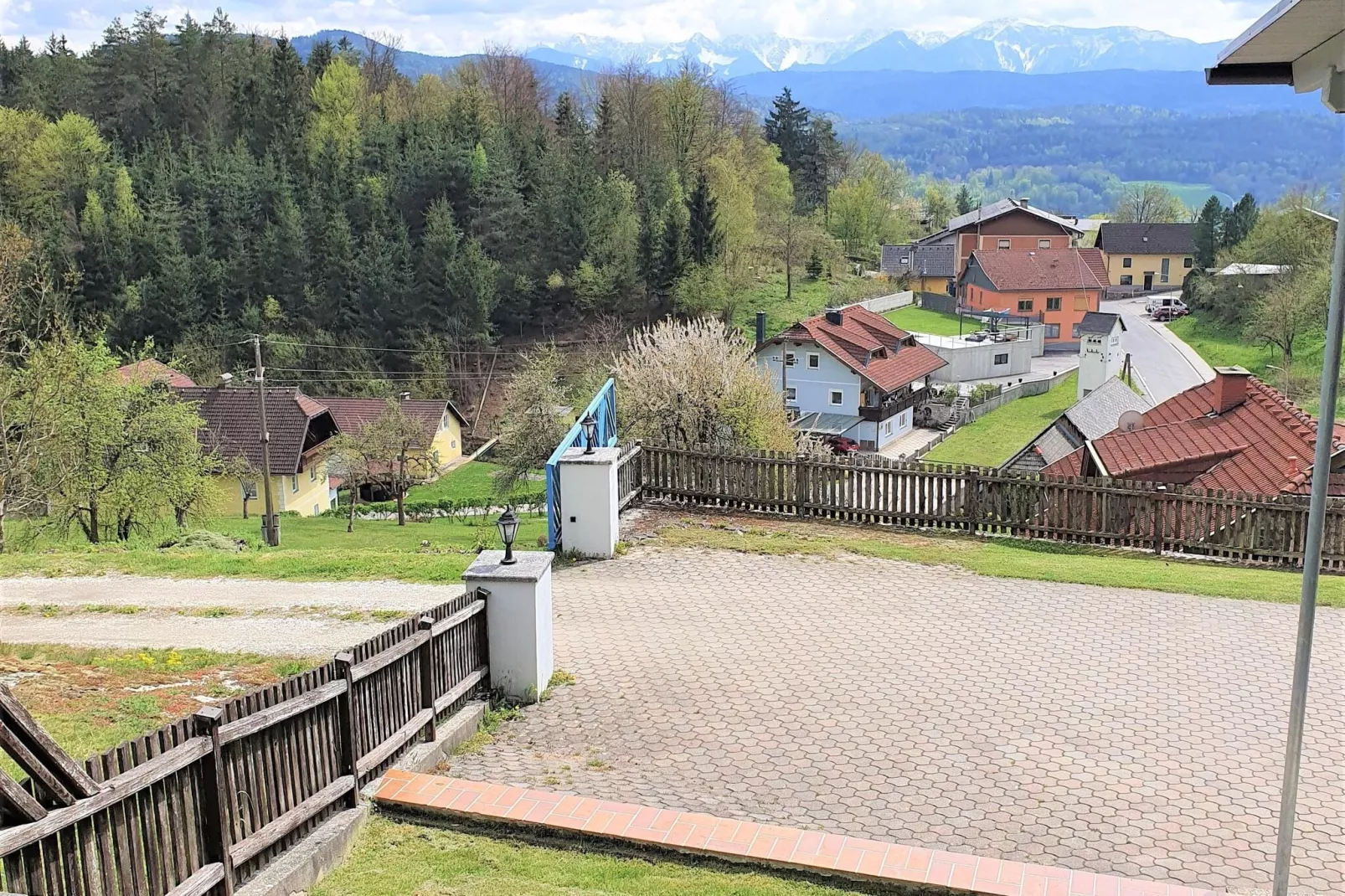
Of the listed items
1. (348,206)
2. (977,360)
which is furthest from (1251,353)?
(348,206)

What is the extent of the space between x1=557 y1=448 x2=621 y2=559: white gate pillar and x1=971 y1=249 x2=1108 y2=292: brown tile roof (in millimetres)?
69339

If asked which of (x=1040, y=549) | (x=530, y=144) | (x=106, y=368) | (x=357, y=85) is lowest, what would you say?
(x=1040, y=549)

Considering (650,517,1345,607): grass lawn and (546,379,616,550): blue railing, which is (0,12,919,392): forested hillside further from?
(650,517,1345,607): grass lawn

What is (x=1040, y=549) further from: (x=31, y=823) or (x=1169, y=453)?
(x=31, y=823)

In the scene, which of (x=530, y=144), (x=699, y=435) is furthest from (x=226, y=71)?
(x=699, y=435)

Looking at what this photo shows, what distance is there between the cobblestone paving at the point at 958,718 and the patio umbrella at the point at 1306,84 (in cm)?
224

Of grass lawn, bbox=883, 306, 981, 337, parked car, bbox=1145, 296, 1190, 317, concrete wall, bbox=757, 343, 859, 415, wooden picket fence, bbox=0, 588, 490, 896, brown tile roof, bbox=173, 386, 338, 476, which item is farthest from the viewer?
parked car, bbox=1145, 296, 1190, 317

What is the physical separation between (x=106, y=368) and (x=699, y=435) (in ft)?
50.0

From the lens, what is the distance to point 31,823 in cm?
438

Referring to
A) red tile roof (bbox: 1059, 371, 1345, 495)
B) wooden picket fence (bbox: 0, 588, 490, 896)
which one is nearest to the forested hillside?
red tile roof (bbox: 1059, 371, 1345, 495)

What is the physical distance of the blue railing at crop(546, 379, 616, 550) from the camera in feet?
46.9

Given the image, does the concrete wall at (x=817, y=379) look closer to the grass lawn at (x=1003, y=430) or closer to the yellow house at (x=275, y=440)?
the grass lawn at (x=1003, y=430)

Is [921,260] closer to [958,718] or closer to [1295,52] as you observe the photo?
[958,718]

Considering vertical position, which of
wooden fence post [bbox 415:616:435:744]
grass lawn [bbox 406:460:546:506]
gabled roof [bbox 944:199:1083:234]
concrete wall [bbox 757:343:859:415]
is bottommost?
grass lawn [bbox 406:460:546:506]
